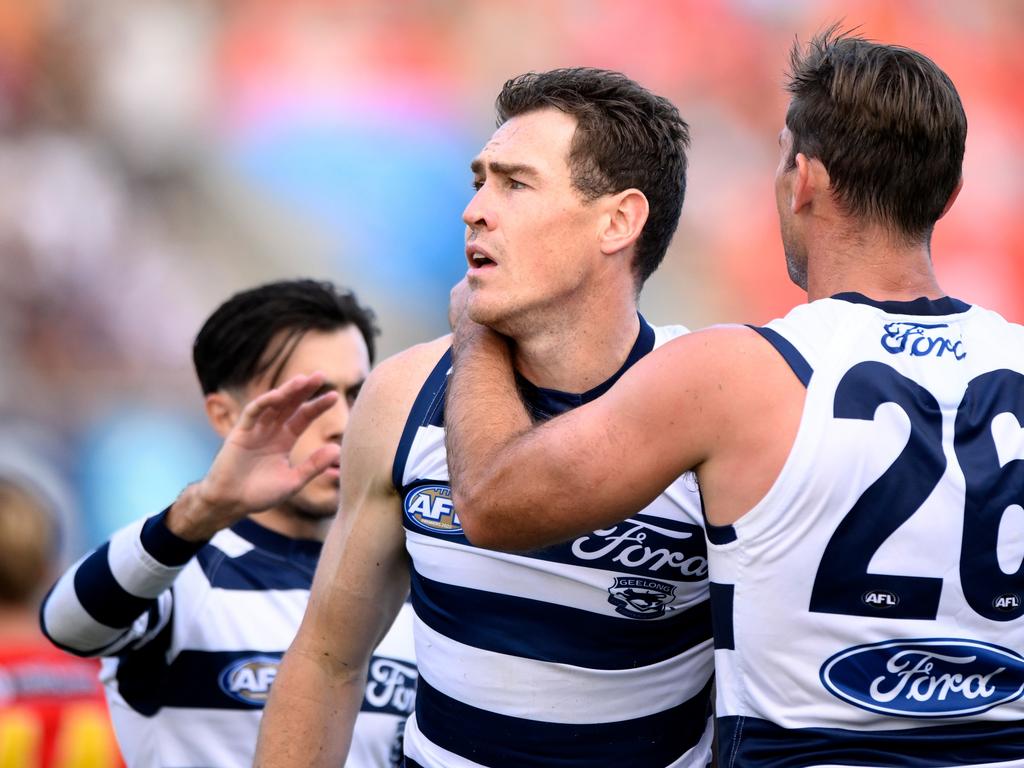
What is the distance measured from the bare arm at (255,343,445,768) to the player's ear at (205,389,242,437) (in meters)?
1.17

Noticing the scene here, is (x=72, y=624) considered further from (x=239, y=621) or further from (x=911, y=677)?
(x=911, y=677)

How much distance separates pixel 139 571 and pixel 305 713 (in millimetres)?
639

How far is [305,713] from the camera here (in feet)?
9.29

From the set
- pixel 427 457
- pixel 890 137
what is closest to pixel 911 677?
pixel 890 137

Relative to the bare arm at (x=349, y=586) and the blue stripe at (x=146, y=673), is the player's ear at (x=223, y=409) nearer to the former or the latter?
the blue stripe at (x=146, y=673)

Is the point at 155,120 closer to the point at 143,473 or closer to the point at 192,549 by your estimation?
the point at 143,473

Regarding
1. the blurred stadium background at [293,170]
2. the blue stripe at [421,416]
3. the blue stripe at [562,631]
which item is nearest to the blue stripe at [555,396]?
the blue stripe at [421,416]

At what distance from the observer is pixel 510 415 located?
243cm

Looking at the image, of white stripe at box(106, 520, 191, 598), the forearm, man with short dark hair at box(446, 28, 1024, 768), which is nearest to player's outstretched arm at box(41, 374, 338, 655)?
white stripe at box(106, 520, 191, 598)

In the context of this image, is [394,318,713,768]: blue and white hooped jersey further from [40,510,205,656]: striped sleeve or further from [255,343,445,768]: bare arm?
[40,510,205,656]: striped sleeve

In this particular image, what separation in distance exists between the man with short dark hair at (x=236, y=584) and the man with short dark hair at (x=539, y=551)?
22 centimetres

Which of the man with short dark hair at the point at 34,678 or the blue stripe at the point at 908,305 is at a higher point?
the blue stripe at the point at 908,305

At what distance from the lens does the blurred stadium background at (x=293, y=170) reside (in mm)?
8352

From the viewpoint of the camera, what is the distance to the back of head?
414 cm
